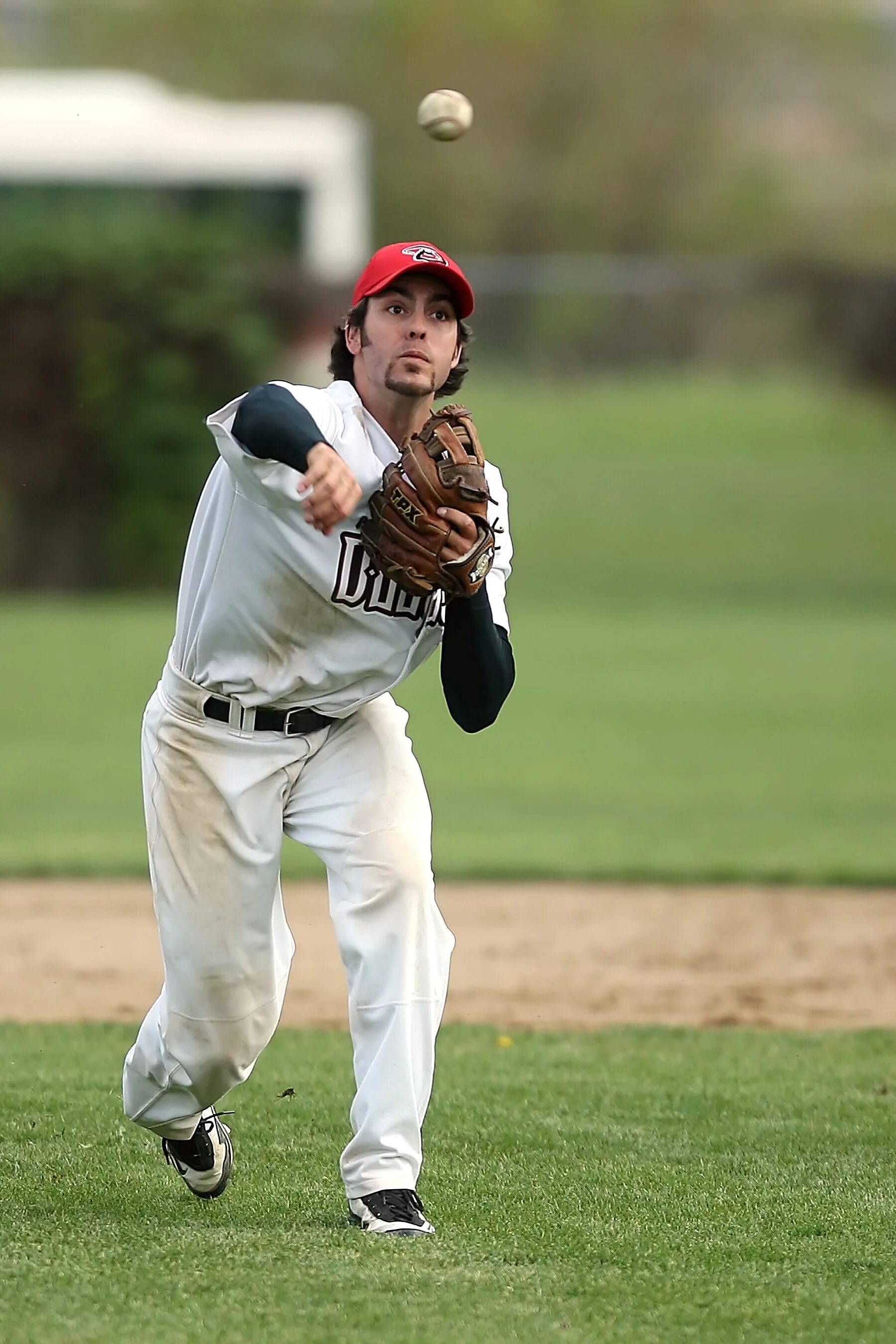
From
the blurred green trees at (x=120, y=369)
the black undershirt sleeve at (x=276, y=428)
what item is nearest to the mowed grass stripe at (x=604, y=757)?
the blurred green trees at (x=120, y=369)

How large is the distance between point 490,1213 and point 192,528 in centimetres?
158

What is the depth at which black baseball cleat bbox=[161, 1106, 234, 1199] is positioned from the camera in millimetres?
4398

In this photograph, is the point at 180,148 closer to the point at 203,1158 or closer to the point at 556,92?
the point at 203,1158

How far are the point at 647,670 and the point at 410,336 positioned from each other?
11608 mm

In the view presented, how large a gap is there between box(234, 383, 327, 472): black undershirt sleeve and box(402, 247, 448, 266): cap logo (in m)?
0.44

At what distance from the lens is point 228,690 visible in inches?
171

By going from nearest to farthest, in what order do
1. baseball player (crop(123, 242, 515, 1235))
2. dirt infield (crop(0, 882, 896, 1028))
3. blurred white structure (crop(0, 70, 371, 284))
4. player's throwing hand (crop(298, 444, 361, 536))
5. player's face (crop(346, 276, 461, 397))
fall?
1. player's throwing hand (crop(298, 444, 361, 536))
2. baseball player (crop(123, 242, 515, 1235))
3. player's face (crop(346, 276, 461, 397))
4. dirt infield (crop(0, 882, 896, 1028))
5. blurred white structure (crop(0, 70, 371, 284))

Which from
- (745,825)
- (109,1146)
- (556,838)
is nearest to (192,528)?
(109,1146)

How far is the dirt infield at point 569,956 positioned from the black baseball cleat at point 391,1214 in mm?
2515

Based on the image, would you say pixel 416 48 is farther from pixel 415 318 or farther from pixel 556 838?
pixel 415 318

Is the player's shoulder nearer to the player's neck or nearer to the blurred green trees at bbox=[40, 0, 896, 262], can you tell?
the player's neck

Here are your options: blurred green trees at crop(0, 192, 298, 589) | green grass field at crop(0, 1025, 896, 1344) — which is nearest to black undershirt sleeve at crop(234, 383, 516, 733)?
green grass field at crop(0, 1025, 896, 1344)

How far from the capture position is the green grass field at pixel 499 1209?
3.60 metres

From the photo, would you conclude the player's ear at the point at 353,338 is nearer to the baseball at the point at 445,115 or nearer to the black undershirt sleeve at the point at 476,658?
the black undershirt sleeve at the point at 476,658
